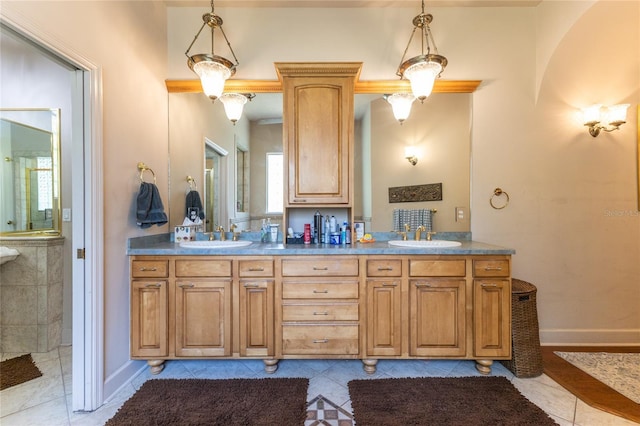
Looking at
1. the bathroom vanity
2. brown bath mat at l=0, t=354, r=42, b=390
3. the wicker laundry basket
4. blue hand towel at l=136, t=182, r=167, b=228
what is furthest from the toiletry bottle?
brown bath mat at l=0, t=354, r=42, b=390

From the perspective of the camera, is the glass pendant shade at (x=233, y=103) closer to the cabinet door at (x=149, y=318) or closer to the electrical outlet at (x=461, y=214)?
the cabinet door at (x=149, y=318)

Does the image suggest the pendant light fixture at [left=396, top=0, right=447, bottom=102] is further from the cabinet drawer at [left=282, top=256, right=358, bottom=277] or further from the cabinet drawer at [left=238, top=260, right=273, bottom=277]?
the cabinet drawer at [left=238, top=260, right=273, bottom=277]

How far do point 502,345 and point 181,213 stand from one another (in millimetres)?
2788

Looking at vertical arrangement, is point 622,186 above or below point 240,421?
above

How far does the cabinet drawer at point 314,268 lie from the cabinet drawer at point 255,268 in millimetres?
106

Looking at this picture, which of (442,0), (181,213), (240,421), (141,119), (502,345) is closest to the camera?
(240,421)

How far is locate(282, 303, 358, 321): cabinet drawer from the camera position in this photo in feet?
6.36

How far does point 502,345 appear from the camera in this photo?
1935 mm

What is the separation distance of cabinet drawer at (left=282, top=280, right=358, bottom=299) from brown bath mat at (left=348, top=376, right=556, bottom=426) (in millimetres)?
598

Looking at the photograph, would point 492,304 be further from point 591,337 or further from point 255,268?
point 255,268

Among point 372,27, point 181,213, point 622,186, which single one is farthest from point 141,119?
point 622,186

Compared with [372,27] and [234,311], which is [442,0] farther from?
[234,311]

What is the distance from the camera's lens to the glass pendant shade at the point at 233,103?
96.7 inches

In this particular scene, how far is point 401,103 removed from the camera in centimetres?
241
